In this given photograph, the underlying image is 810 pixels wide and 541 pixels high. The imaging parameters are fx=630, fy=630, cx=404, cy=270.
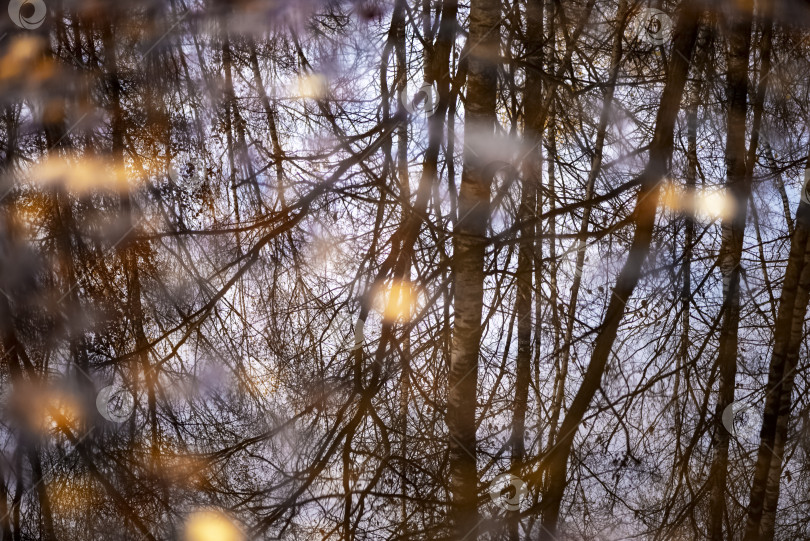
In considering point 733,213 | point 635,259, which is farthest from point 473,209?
point 733,213

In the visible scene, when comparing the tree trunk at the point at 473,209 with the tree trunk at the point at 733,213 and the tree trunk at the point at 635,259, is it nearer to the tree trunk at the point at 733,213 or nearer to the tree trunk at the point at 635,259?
the tree trunk at the point at 635,259

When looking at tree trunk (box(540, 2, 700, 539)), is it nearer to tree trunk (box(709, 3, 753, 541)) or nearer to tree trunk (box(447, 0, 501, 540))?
tree trunk (box(709, 3, 753, 541))

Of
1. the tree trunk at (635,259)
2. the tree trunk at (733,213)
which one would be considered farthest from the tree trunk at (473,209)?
the tree trunk at (733,213)

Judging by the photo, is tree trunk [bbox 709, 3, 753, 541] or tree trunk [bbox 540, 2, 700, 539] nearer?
tree trunk [bbox 540, 2, 700, 539]

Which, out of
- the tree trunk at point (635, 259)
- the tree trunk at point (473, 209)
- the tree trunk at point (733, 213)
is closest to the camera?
the tree trunk at point (473, 209)

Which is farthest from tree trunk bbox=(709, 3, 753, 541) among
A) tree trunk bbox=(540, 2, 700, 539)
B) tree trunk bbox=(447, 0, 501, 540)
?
tree trunk bbox=(447, 0, 501, 540)

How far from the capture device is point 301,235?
2.96m

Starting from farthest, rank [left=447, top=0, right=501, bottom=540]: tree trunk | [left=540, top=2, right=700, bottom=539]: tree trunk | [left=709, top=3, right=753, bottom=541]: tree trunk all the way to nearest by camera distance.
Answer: [left=709, top=3, right=753, bottom=541]: tree trunk, [left=540, top=2, right=700, bottom=539]: tree trunk, [left=447, top=0, right=501, bottom=540]: tree trunk

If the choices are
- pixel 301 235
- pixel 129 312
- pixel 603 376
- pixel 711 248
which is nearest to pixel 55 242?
pixel 129 312

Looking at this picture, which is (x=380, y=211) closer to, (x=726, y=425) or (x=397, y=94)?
(x=397, y=94)

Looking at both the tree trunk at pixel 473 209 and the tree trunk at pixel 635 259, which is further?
the tree trunk at pixel 635 259

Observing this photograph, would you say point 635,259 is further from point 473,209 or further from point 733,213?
point 473,209

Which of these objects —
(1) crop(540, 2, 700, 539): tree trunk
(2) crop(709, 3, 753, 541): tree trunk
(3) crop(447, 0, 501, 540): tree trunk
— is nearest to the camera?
(3) crop(447, 0, 501, 540): tree trunk

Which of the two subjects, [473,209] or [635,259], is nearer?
[473,209]
